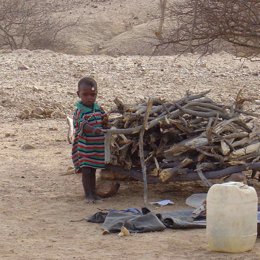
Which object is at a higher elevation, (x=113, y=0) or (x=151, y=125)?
(x=113, y=0)

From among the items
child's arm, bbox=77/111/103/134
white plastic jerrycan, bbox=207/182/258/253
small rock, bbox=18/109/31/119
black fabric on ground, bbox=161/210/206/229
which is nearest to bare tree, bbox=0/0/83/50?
small rock, bbox=18/109/31/119

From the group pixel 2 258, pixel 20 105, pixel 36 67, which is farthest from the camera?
pixel 36 67

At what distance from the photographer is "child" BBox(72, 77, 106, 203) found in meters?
6.66

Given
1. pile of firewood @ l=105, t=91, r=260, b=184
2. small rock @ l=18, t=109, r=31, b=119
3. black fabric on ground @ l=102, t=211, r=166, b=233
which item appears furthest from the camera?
small rock @ l=18, t=109, r=31, b=119

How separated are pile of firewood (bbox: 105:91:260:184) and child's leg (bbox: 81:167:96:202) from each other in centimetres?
20

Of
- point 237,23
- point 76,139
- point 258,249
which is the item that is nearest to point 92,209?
point 76,139

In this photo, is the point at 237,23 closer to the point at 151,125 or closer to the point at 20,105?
the point at 151,125

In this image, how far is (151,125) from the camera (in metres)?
6.57

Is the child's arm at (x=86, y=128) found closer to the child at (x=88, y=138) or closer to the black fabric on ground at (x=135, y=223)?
the child at (x=88, y=138)

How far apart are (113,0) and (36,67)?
16660 mm

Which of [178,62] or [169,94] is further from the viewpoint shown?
[178,62]

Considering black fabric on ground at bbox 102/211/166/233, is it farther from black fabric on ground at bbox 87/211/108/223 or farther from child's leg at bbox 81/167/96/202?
child's leg at bbox 81/167/96/202

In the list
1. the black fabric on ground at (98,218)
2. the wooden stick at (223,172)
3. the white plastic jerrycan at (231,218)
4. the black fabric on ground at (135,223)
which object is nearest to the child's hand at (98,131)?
the wooden stick at (223,172)

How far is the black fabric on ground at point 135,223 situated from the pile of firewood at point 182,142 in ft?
2.46
